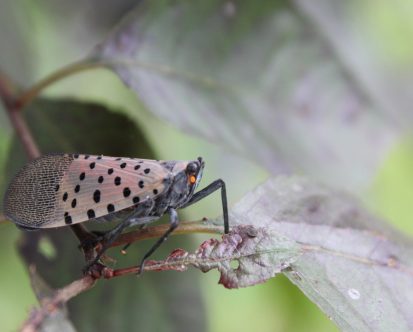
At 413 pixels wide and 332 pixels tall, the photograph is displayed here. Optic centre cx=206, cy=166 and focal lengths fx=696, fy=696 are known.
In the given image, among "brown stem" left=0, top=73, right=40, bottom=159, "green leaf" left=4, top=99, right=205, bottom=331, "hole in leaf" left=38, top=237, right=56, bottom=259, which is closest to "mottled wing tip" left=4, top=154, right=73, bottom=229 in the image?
"brown stem" left=0, top=73, right=40, bottom=159

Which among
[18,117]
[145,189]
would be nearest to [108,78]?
[18,117]

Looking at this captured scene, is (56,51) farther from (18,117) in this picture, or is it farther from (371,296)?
(371,296)

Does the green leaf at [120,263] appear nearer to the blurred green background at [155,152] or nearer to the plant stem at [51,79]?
the blurred green background at [155,152]

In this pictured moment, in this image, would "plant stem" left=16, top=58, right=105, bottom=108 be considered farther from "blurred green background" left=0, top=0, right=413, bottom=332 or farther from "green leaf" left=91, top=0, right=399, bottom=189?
"blurred green background" left=0, top=0, right=413, bottom=332

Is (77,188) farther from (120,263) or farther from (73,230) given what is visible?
(120,263)

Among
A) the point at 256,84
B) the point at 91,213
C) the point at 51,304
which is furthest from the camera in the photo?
the point at 256,84

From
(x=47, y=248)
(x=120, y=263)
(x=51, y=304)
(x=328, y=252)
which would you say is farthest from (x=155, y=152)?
(x=51, y=304)

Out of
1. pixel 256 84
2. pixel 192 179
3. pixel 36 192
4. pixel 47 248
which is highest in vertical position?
pixel 256 84
